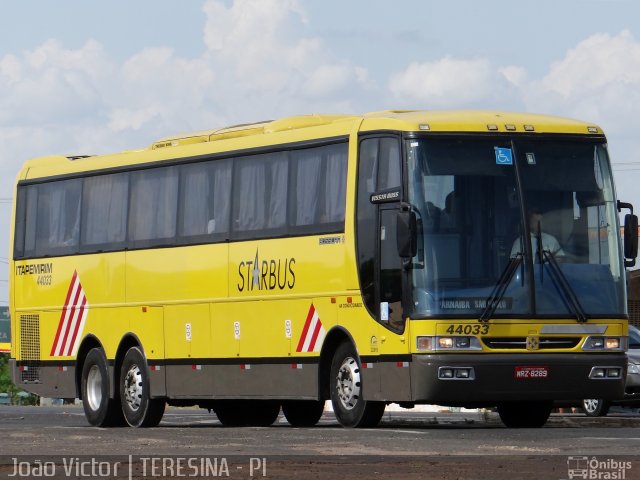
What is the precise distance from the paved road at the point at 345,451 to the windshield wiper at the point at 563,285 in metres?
1.26

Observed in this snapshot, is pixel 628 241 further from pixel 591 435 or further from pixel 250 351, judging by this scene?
pixel 250 351

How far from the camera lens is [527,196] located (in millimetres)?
21531

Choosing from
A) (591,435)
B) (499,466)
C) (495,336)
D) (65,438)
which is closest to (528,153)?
A: (495,336)

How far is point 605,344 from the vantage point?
850 inches

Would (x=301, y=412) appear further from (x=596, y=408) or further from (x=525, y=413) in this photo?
(x=596, y=408)

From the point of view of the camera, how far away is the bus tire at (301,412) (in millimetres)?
25391

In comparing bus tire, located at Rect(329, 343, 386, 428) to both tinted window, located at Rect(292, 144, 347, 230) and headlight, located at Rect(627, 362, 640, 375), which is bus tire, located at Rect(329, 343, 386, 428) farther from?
headlight, located at Rect(627, 362, 640, 375)

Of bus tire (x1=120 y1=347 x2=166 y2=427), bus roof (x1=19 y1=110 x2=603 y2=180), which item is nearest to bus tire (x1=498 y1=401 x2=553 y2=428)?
bus roof (x1=19 y1=110 x2=603 y2=180)

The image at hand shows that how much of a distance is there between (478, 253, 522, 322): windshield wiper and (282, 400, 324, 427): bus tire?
4889mm

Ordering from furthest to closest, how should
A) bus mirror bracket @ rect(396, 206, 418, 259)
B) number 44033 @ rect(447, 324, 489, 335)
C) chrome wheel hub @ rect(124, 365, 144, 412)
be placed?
1. chrome wheel hub @ rect(124, 365, 144, 412)
2. number 44033 @ rect(447, 324, 489, 335)
3. bus mirror bracket @ rect(396, 206, 418, 259)

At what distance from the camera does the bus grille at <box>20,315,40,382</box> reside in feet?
91.8

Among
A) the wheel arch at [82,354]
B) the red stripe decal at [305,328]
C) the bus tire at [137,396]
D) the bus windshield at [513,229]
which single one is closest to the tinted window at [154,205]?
the bus tire at [137,396]

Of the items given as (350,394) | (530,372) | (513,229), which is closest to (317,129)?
(513,229)

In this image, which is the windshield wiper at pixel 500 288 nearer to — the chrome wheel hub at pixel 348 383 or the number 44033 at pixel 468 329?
the number 44033 at pixel 468 329
